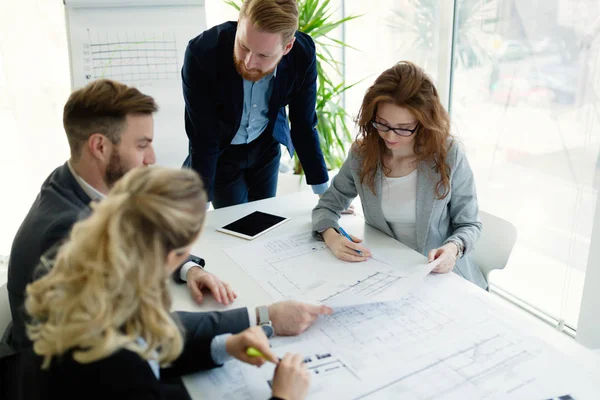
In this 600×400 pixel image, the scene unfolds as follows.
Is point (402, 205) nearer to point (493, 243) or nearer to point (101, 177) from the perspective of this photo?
point (493, 243)

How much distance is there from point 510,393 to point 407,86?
35.9 inches

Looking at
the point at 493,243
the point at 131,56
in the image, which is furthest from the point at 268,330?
the point at 131,56

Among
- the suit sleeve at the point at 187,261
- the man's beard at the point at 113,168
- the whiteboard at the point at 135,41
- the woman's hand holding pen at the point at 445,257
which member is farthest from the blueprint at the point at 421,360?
the whiteboard at the point at 135,41

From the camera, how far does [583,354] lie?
1.04 meters

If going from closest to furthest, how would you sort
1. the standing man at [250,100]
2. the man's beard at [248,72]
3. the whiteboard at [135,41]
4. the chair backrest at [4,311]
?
the chair backrest at [4,311] < the standing man at [250,100] < the man's beard at [248,72] < the whiteboard at [135,41]

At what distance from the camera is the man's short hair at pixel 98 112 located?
1.13 meters

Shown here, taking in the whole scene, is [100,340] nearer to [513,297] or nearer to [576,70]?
[576,70]

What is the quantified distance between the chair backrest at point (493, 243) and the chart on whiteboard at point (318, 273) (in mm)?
412

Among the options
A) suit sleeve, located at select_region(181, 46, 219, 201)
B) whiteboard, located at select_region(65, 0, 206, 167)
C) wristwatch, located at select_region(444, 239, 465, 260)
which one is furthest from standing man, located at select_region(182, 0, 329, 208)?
whiteboard, located at select_region(65, 0, 206, 167)

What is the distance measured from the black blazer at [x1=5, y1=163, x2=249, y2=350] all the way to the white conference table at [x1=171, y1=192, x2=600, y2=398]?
0.39 ft

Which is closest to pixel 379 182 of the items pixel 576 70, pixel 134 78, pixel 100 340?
pixel 576 70

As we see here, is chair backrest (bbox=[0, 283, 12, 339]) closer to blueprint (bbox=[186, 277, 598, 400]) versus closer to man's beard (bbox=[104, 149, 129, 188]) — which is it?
man's beard (bbox=[104, 149, 129, 188])

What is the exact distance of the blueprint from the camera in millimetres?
926

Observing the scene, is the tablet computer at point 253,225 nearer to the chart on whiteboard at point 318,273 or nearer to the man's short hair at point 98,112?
the chart on whiteboard at point 318,273
